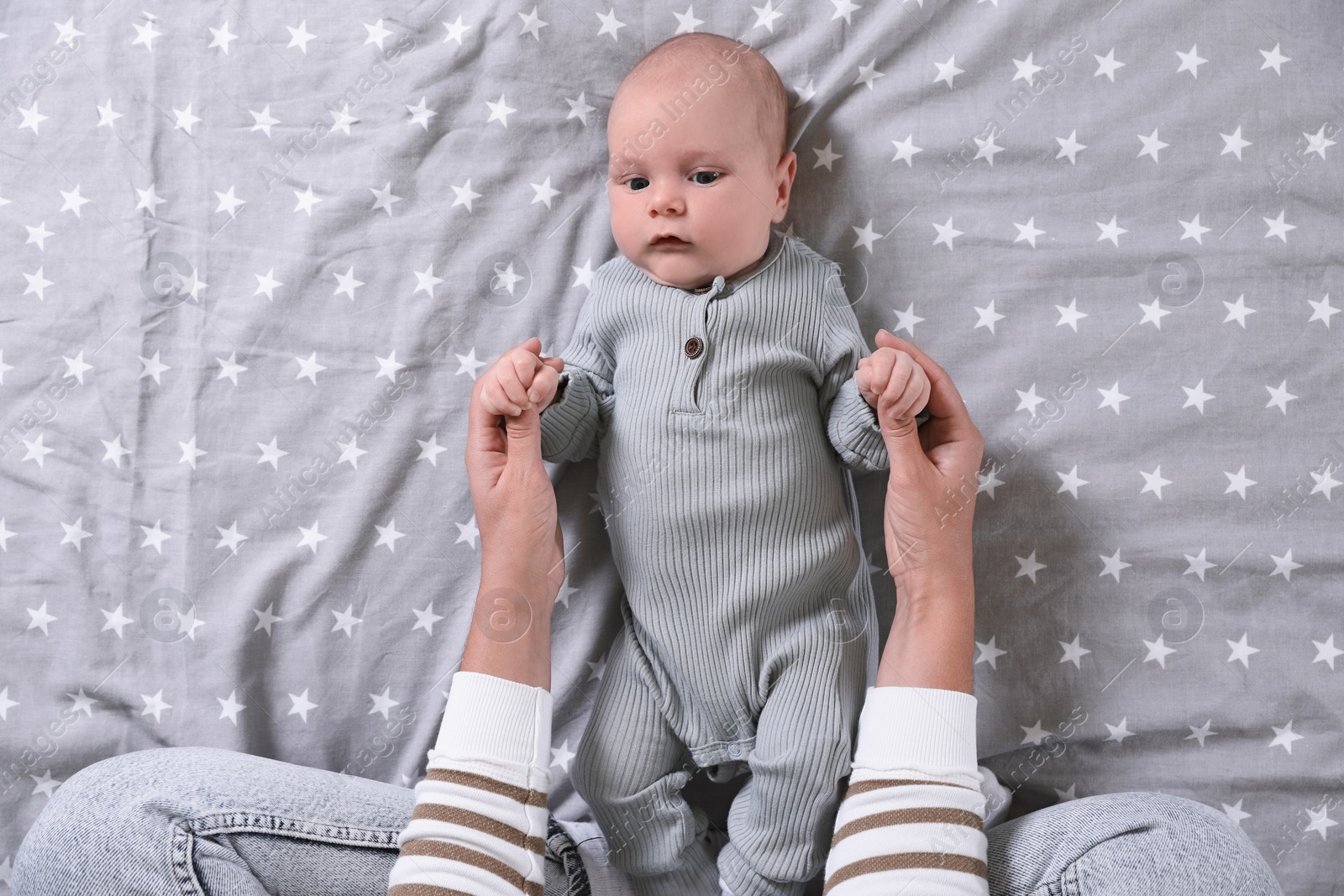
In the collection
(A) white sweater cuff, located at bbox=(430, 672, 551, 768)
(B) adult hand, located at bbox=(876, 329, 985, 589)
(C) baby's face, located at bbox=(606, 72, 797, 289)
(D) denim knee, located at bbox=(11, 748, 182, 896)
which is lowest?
(D) denim knee, located at bbox=(11, 748, 182, 896)

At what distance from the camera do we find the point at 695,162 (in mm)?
A: 1102

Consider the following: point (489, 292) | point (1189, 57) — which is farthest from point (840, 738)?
point (1189, 57)

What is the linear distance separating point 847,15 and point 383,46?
0.60 meters

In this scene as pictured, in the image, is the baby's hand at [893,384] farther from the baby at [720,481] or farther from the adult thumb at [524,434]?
the adult thumb at [524,434]

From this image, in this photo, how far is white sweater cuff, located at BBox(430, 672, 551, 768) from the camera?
1025 mm

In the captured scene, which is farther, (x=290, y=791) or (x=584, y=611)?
(x=584, y=611)

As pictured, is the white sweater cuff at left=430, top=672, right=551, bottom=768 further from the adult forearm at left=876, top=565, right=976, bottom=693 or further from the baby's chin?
the baby's chin

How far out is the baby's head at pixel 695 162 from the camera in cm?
110

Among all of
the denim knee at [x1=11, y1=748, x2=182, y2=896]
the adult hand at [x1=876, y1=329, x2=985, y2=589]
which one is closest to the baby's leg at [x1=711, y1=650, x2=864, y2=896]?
the adult hand at [x1=876, y1=329, x2=985, y2=589]

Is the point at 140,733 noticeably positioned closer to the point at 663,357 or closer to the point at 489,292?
the point at 489,292

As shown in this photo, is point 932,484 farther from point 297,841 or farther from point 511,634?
point 297,841

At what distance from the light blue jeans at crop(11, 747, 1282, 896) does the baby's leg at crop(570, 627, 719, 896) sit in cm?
9

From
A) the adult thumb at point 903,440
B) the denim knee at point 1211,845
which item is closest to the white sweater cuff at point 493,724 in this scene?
the adult thumb at point 903,440

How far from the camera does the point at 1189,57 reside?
1232 mm
